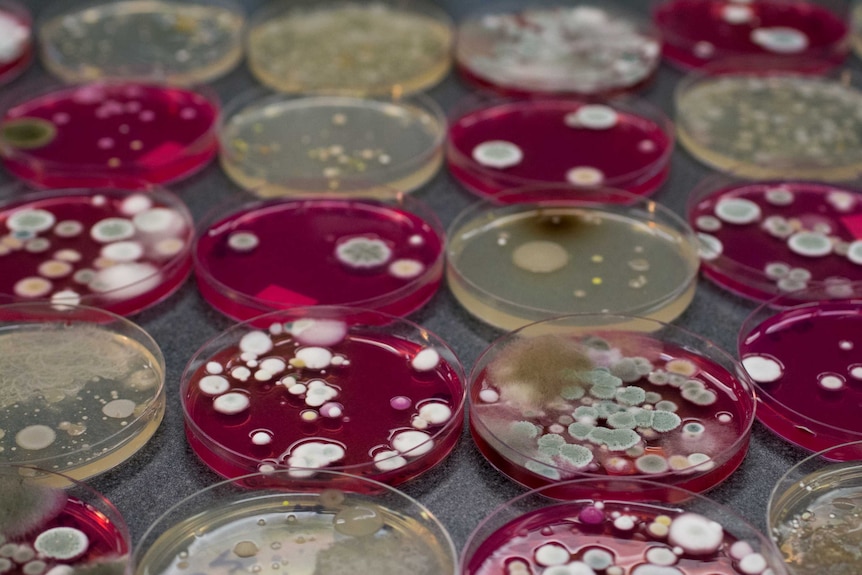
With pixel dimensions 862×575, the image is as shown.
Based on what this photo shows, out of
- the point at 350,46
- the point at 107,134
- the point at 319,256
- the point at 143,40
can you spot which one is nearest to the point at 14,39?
the point at 143,40

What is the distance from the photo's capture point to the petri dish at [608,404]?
56.1 inches

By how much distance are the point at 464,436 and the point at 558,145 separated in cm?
72

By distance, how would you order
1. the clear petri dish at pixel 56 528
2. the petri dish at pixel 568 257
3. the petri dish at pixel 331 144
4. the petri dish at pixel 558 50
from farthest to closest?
1. the petri dish at pixel 558 50
2. the petri dish at pixel 331 144
3. the petri dish at pixel 568 257
4. the clear petri dish at pixel 56 528

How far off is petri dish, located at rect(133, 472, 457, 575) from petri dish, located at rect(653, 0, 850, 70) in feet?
4.38

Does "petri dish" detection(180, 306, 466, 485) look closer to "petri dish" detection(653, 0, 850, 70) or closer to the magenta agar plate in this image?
the magenta agar plate

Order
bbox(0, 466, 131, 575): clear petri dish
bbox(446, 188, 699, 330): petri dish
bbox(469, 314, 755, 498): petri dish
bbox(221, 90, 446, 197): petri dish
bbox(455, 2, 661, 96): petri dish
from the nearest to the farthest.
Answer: bbox(0, 466, 131, 575): clear petri dish, bbox(469, 314, 755, 498): petri dish, bbox(446, 188, 699, 330): petri dish, bbox(221, 90, 446, 197): petri dish, bbox(455, 2, 661, 96): petri dish

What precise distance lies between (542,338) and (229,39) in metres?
1.08

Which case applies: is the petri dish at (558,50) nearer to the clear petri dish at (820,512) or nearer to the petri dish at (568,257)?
the petri dish at (568,257)

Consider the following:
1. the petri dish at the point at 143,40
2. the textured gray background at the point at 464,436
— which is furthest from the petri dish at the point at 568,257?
the petri dish at the point at 143,40

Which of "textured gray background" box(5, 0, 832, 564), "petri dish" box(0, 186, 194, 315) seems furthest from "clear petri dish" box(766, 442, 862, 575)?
"petri dish" box(0, 186, 194, 315)

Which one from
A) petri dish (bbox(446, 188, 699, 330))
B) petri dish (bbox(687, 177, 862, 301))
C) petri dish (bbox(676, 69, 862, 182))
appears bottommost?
petri dish (bbox(446, 188, 699, 330))

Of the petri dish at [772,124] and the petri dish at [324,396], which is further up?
the petri dish at [772,124]

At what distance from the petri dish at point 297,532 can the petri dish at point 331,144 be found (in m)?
0.65

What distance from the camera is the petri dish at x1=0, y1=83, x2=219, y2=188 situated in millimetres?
1978
